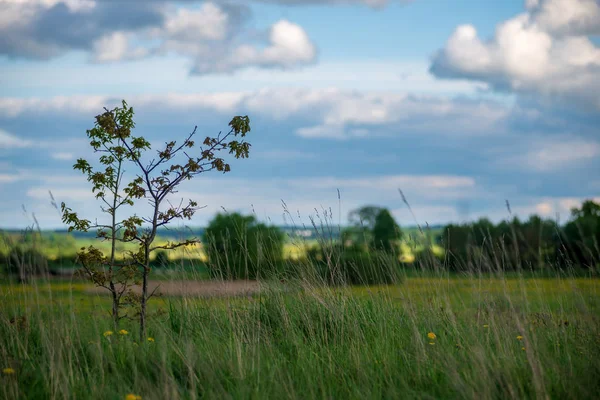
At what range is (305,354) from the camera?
195 inches

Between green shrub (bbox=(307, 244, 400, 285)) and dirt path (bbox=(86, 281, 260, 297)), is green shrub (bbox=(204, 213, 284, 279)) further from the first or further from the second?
green shrub (bbox=(307, 244, 400, 285))

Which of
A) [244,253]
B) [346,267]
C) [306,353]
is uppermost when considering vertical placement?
[244,253]

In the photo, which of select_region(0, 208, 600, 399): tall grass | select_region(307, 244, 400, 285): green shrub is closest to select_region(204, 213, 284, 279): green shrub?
select_region(0, 208, 600, 399): tall grass

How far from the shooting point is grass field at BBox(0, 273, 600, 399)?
413 centimetres

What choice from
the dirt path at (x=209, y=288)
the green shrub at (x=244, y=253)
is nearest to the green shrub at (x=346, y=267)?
the green shrub at (x=244, y=253)

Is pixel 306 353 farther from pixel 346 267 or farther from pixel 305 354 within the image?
pixel 346 267

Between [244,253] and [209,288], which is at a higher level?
[244,253]

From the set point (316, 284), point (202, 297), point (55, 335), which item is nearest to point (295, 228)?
point (316, 284)

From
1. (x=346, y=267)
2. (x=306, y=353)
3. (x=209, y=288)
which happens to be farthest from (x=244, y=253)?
(x=306, y=353)

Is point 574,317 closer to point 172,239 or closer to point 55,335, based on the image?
point 172,239

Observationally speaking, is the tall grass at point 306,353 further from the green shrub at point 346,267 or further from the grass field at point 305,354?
the green shrub at point 346,267

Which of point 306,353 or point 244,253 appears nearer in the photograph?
point 306,353

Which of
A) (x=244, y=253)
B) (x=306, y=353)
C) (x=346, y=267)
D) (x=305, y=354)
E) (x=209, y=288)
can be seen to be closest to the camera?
(x=305, y=354)

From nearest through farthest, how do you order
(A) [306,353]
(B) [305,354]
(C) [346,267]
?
(B) [305,354] < (A) [306,353] < (C) [346,267]
